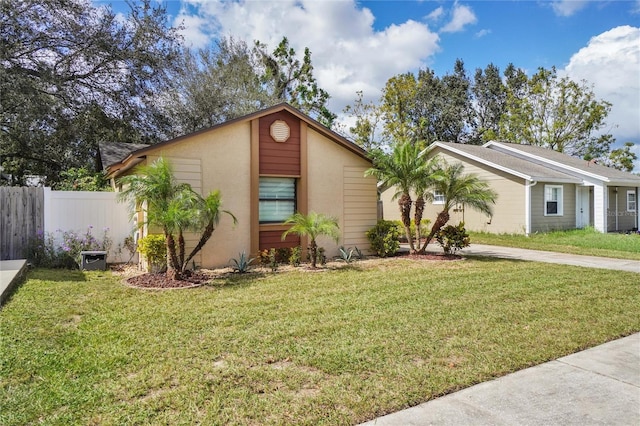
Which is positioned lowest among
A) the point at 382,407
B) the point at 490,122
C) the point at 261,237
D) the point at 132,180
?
the point at 382,407

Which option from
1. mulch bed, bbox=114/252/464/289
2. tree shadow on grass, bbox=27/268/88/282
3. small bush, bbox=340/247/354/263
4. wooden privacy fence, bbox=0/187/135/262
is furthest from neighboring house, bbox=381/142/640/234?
tree shadow on grass, bbox=27/268/88/282

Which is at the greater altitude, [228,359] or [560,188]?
[560,188]

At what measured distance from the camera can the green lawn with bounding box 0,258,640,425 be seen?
10.5 feet

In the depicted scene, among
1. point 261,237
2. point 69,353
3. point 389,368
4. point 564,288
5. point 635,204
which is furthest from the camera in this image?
point 635,204

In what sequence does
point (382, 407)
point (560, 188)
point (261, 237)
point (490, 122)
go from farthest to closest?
1. point (490, 122)
2. point (560, 188)
3. point (261, 237)
4. point (382, 407)

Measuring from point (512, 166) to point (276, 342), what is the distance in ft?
57.5

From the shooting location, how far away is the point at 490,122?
126 feet

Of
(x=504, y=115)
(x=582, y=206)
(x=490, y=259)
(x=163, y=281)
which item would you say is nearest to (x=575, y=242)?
(x=582, y=206)

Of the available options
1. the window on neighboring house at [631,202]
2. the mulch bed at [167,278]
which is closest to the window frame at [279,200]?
the mulch bed at [167,278]

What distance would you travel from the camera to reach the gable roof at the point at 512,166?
18062 mm

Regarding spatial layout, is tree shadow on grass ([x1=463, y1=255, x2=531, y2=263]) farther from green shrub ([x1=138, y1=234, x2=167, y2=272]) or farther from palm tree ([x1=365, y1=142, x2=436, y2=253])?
green shrub ([x1=138, y1=234, x2=167, y2=272])

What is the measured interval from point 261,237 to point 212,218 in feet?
7.74

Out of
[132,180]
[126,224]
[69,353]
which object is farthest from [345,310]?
[126,224]

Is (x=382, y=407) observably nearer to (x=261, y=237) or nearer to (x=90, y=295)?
(x=90, y=295)
